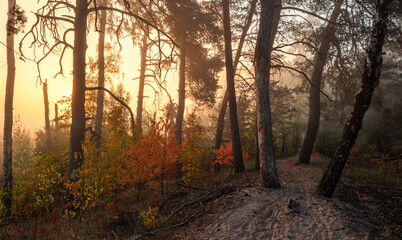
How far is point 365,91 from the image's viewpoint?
4941mm

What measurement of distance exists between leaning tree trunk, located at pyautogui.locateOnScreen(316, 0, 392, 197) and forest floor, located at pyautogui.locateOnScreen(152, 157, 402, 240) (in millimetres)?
649

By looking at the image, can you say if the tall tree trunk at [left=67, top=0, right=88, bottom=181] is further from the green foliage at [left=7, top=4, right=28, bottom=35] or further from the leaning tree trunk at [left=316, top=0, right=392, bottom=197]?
the leaning tree trunk at [left=316, top=0, right=392, bottom=197]

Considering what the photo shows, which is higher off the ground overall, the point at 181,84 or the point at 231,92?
the point at 181,84

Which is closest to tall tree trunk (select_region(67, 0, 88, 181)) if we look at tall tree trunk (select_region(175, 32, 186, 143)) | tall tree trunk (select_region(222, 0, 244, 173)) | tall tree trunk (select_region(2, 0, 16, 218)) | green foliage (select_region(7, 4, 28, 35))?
green foliage (select_region(7, 4, 28, 35))

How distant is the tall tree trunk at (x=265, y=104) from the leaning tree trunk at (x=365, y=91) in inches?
53.4

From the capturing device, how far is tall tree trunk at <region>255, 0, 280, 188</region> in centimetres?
612

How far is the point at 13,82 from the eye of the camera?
888 cm

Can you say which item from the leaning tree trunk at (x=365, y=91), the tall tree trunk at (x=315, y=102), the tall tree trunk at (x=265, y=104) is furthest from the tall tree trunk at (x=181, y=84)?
the leaning tree trunk at (x=365, y=91)

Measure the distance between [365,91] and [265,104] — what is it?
2296 mm

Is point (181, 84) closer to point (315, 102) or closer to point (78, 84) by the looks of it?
point (78, 84)

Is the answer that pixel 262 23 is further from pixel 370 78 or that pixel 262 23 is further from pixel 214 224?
pixel 214 224

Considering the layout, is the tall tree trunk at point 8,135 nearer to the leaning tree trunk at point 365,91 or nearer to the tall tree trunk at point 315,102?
the leaning tree trunk at point 365,91

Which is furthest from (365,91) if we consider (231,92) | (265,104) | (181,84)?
(181,84)

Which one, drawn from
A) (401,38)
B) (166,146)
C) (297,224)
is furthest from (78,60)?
(401,38)
